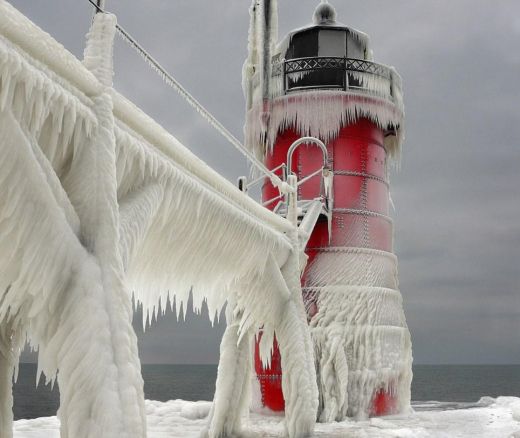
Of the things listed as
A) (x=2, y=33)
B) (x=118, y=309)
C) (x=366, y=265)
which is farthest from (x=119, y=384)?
(x=366, y=265)

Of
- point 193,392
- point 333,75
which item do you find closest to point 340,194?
point 333,75

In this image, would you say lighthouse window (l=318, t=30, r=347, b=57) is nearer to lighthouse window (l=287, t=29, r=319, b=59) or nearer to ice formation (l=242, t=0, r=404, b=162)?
lighthouse window (l=287, t=29, r=319, b=59)

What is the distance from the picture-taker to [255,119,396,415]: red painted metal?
14.5 metres

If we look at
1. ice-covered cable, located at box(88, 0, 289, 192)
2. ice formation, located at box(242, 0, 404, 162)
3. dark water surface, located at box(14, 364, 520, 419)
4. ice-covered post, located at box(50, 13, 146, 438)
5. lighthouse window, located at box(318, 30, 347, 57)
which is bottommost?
dark water surface, located at box(14, 364, 520, 419)

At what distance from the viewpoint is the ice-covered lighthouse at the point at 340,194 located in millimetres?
13797

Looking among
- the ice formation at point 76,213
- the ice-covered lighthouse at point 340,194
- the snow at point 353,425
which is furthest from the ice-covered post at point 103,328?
the ice-covered lighthouse at point 340,194

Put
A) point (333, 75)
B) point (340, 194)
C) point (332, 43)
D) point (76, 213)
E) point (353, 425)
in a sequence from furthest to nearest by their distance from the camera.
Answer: point (332, 43), point (333, 75), point (340, 194), point (353, 425), point (76, 213)

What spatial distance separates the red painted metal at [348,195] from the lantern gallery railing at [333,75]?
3.18 ft

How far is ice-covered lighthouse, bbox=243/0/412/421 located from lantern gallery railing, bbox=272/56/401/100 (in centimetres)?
3

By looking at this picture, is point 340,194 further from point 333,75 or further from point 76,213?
point 76,213

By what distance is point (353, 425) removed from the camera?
12.1m

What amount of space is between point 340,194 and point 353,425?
220 inches

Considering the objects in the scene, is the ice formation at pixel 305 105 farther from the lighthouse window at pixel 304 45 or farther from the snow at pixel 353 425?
the snow at pixel 353 425

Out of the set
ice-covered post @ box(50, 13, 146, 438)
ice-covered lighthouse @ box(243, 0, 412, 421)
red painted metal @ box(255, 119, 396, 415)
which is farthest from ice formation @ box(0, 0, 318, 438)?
red painted metal @ box(255, 119, 396, 415)
